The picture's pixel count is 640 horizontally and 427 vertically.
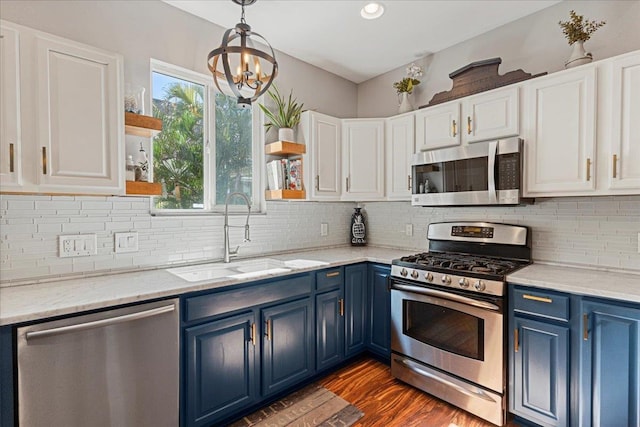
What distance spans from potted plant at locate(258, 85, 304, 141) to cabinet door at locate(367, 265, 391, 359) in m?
1.41

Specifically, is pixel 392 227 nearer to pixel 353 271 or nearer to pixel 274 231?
pixel 353 271

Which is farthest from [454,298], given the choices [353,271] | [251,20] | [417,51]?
[251,20]

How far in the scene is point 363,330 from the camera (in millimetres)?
2752

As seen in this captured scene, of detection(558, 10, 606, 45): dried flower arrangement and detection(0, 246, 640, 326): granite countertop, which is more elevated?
detection(558, 10, 606, 45): dried flower arrangement

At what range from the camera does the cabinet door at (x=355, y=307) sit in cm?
260

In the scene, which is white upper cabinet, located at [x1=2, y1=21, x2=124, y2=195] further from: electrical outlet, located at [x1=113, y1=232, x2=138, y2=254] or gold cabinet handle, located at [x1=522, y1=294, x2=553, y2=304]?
gold cabinet handle, located at [x1=522, y1=294, x2=553, y2=304]

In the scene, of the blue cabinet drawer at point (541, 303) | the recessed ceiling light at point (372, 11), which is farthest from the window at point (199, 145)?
the blue cabinet drawer at point (541, 303)

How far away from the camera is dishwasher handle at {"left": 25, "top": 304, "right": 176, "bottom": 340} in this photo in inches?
50.7

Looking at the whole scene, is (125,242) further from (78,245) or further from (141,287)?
(141,287)

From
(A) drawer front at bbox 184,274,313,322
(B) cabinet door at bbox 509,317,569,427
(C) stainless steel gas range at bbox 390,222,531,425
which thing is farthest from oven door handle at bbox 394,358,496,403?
(A) drawer front at bbox 184,274,313,322

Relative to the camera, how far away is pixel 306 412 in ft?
6.79

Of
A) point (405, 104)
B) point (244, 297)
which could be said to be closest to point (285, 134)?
point (405, 104)

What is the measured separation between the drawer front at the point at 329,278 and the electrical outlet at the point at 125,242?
126 cm

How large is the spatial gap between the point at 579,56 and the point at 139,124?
2744mm
